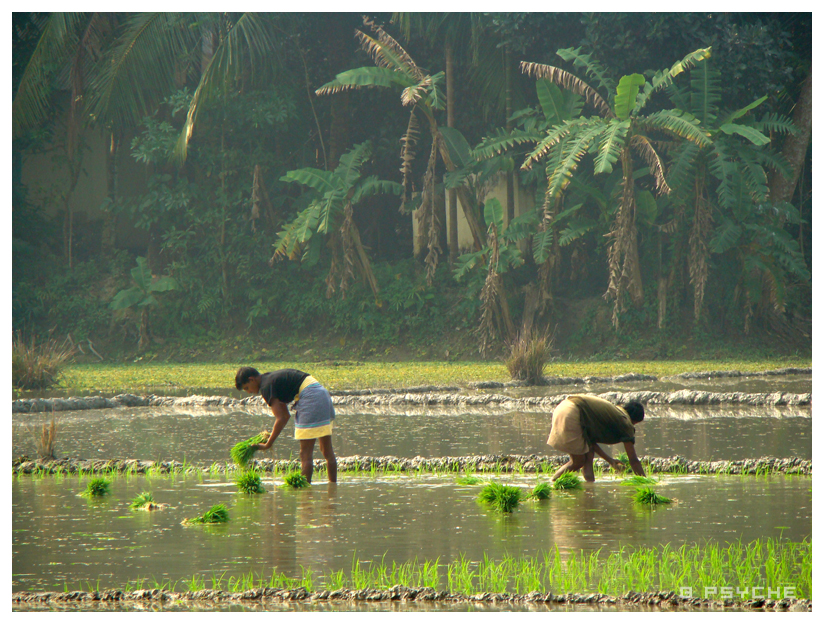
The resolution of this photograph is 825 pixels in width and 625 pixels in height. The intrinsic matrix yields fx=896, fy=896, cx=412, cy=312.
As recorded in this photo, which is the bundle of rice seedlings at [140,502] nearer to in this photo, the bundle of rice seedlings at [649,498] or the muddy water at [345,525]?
the muddy water at [345,525]

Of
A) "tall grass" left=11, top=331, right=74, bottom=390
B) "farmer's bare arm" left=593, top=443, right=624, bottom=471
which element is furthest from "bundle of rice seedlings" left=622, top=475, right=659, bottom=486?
"tall grass" left=11, top=331, right=74, bottom=390

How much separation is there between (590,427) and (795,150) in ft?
48.2

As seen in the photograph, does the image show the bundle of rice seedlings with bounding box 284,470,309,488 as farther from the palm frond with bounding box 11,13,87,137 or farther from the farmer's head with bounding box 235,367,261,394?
the palm frond with bounding box 11,13,87,137

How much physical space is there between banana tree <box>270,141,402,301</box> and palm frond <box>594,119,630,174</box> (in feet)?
15.8

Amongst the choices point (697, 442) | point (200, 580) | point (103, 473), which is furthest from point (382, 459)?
point (200, 580)

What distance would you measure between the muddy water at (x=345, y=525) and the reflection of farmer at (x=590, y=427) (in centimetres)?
30

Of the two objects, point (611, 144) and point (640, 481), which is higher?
point (611, 144)

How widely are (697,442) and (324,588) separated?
5.73 m

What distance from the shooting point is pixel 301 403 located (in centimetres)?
705

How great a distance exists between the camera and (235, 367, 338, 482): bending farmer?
690 cm

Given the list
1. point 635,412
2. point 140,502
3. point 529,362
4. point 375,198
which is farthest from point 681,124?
point 140,502

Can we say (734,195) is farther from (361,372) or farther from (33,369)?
(33,369)

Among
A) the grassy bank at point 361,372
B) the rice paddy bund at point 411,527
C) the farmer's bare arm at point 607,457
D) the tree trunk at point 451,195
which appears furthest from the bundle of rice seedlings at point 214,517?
the tree trunk at point 451,195

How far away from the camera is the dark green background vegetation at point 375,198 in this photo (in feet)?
61.5
